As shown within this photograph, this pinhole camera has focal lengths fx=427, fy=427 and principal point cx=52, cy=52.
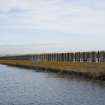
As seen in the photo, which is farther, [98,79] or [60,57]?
[60,57]

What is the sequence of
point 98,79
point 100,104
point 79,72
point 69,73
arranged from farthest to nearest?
point 69,73 < point 79,72 < point 98,79 < point 100,104

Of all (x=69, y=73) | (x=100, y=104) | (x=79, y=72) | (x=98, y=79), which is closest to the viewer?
(x=100, y=104)

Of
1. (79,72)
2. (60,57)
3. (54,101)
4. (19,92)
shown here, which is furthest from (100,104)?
(60,57)

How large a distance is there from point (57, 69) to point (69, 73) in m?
11.4

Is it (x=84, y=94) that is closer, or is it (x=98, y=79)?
(x=84, y=94)

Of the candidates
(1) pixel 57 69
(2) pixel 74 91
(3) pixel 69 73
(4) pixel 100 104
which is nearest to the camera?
(4) pixel 100 104

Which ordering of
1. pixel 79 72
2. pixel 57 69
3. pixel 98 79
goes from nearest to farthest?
1. pixel 98 79
2. pixel 79 72
3. pixel 57 69

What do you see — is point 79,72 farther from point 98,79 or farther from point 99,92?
point 99,92

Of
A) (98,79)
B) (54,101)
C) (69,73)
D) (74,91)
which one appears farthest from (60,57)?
(54,101)

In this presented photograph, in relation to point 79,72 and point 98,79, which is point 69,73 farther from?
point 98,79

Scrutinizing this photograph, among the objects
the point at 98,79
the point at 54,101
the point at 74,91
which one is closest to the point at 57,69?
the point at 98,79

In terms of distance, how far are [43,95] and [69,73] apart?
93.6 feet

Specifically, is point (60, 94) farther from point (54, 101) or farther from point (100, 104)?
point (100, 104)

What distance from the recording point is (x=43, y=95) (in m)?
36.6
